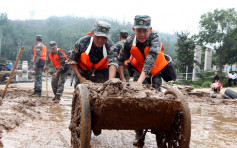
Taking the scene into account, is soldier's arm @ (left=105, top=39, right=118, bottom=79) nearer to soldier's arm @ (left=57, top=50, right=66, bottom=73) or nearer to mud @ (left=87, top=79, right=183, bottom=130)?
mud @ (left=87, top=79, right=183, bottom=130)

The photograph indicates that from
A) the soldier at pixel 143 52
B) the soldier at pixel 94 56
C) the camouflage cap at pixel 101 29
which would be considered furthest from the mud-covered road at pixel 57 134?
the camouflage cap at pixel 101 29

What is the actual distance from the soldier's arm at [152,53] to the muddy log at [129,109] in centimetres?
74

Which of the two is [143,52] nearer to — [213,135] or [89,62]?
[89,62]

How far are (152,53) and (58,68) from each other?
5.76 m

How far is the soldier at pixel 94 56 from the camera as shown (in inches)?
157

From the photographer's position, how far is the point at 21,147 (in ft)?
10.8

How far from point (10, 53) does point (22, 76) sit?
42337 mm

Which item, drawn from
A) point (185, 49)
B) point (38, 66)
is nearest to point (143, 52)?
point (38, 66)

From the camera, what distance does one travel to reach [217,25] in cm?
2495

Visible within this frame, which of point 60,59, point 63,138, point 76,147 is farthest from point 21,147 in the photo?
point 60,59

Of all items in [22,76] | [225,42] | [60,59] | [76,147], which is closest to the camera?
[76,147]

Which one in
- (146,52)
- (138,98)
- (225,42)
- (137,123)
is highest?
(225,42)

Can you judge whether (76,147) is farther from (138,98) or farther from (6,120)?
(6,120)

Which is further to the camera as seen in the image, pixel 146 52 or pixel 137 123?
pixel 146 52
